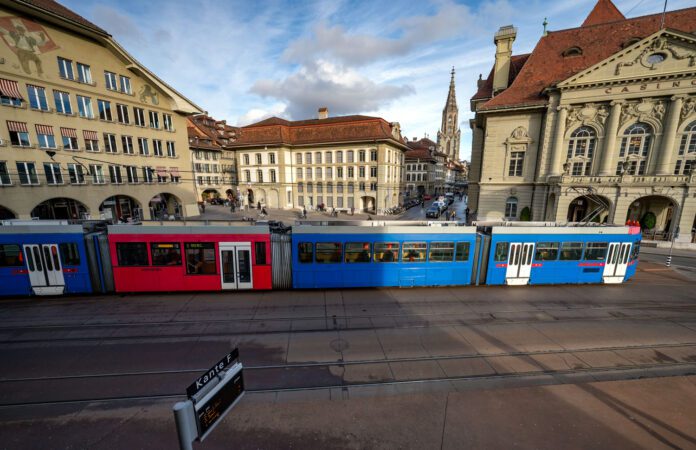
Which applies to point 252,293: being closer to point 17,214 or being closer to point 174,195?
point 17,214

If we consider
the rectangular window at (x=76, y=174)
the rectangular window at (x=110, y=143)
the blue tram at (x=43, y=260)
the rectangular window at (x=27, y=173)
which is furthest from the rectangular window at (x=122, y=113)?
the blue tram at (x=43, y=260)

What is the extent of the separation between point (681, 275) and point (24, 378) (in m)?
29.6

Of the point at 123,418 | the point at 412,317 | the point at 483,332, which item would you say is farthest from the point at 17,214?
the point at 483,332

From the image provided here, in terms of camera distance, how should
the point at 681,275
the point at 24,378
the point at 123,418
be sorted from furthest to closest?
the point at 681,275 → the point at 24,378 → the point at 123,418

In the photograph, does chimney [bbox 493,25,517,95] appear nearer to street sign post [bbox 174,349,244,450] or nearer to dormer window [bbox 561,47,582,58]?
dormer window [bbox 561,47,582,58]

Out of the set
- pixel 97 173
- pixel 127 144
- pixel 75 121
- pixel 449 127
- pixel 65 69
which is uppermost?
pixel 449 127

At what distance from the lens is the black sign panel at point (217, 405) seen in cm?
257

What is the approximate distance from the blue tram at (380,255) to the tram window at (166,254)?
4765mm

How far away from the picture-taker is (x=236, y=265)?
11.6 meters

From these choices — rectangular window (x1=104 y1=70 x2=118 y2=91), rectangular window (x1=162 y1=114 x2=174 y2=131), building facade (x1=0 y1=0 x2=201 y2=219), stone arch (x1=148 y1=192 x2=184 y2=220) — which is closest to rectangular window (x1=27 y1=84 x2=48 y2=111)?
building facade (x1=0 y1=0 x2=201 y2=219)

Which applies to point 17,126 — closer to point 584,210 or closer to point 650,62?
point 584,210

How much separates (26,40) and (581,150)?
50.5 metres

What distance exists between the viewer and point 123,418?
574 centimetres

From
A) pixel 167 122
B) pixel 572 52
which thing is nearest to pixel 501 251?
pixel 572 52
